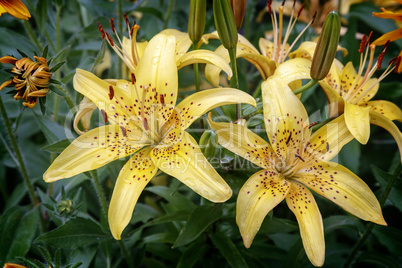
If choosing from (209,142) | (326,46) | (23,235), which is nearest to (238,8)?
(326,46)

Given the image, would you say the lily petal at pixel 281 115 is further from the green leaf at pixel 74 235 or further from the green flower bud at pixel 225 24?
the green leaf at pixel 74 235

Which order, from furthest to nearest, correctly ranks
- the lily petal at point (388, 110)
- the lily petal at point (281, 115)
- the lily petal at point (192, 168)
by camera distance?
the lily petal at point (388, 110), the lily petal at point (281, 115), the lily petal at point (192, 168)

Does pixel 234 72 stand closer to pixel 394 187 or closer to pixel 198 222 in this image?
pixel 198 222

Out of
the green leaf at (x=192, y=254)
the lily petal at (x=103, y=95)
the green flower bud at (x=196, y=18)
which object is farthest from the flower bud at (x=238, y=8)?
the green leaf at (x=192, y=254)

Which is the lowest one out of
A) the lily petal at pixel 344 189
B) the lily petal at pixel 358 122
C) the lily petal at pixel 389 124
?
the lily petal at pixel 344 189

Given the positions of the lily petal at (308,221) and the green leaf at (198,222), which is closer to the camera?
the lily petal at (308,221)

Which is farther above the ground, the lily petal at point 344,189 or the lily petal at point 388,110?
the lily petal at point 388,110

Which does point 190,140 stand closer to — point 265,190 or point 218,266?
point 265,190
